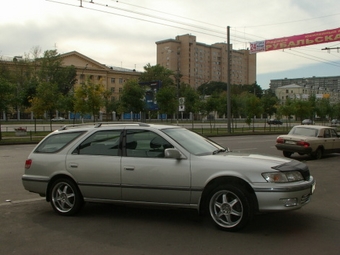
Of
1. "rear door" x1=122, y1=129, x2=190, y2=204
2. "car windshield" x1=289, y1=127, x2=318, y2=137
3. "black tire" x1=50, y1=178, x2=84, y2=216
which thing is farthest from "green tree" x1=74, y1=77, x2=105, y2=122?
"rear door" x1=122, y1=129, x2=190, y2=204

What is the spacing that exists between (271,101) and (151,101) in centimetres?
1516

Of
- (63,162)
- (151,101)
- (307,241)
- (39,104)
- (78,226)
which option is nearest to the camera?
(307,241)

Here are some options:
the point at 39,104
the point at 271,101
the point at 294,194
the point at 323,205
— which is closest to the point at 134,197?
the point at 294,194

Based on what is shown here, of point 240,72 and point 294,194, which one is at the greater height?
point 240,72

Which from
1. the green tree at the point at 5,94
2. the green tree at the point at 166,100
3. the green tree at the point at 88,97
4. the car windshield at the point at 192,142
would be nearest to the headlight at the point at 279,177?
the car windshield at the point at 192,142

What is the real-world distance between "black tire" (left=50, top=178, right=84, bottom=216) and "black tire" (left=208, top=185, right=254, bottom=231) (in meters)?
2.26

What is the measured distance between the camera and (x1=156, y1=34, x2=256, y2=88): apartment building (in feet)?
465

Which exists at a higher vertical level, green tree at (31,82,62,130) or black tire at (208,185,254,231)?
green tree at (31,82,62,130)

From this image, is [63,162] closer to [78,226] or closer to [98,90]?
[78,226]

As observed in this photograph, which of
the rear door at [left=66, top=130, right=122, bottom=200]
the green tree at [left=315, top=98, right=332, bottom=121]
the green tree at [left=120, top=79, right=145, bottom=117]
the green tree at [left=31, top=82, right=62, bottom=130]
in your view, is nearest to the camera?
the rear door at [left=66, top=130, right=122, bottom=200]

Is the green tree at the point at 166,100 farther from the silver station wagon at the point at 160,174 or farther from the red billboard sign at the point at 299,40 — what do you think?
the silver station wagon at the point at 160,174

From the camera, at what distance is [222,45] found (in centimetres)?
15738

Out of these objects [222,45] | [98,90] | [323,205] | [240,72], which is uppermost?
[222,45]

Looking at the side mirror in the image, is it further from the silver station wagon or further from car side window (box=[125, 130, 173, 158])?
car side window (box=[125, 130, 173, 158])
